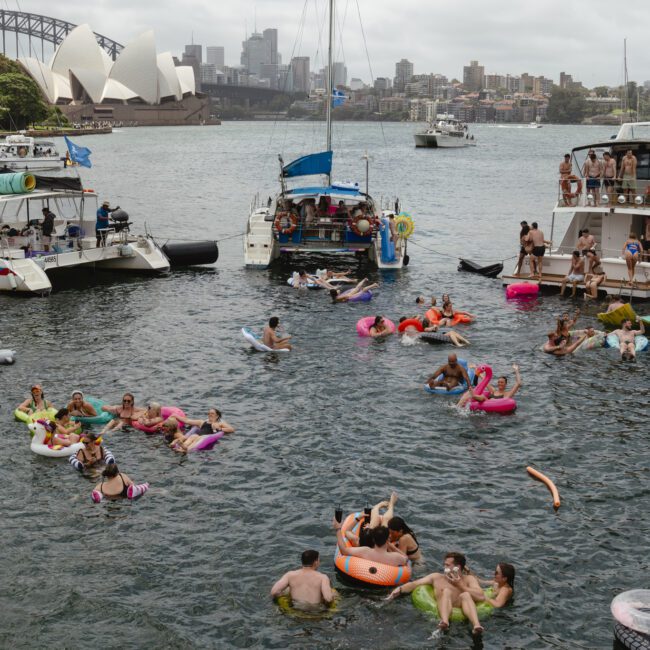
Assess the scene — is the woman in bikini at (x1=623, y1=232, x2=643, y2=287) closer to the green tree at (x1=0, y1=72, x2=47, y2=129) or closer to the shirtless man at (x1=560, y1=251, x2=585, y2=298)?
the shirtless man at (x1=560, y1=251, x2=585, y2=298)

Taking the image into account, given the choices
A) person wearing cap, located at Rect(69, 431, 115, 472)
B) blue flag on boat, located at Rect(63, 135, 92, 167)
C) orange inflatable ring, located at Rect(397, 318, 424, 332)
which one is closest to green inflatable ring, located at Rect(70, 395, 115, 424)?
person wearing cap, located at Rect(69, 431, 115, 472)

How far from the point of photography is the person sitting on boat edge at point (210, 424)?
19.0 meters

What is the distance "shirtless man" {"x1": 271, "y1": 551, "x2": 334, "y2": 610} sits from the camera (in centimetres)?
1294

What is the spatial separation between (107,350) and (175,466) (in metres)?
8.71

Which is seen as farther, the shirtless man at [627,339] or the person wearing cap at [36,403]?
the shirtless man at [627,339]

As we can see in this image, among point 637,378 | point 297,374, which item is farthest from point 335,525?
point 637,378

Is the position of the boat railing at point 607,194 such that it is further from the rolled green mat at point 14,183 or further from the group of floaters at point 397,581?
the group of floaters at point 397,581

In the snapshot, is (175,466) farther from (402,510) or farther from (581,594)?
(581,594)

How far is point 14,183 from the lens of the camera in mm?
33719

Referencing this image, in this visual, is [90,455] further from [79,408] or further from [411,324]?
[411,324]

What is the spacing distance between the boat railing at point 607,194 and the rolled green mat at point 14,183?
19.2 m

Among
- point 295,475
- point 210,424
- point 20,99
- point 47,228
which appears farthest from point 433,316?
point 20,99

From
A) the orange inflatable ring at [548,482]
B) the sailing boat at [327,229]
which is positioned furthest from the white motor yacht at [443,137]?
the orange inflatable ring at [548,482]

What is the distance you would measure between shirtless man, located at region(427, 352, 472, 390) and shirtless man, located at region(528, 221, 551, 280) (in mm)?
12358
